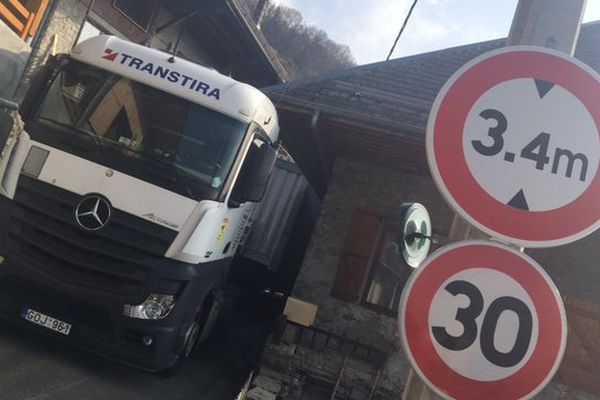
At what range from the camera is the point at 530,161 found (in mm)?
1886

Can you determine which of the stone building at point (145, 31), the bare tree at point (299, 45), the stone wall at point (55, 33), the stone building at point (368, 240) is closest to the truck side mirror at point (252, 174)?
the stone building at point (368, 240)

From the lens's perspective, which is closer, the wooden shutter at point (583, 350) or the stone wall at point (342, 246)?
the wooden shutter at point (583, 350)

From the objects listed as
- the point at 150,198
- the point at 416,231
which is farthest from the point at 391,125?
the point at 416,231

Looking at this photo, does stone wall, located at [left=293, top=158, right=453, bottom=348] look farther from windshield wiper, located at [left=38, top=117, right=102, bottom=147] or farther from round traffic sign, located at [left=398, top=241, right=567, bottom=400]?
round traffic sign, located at [left=398, top=241, right=567, bottom=400]

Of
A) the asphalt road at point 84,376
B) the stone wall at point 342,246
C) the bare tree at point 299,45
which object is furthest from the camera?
the bare tree at point 299,45

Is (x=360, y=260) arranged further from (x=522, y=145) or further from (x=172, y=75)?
(x=522, y=145)

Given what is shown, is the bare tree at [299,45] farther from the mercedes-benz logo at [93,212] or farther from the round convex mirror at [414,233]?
the round convex mirror at [414,233]

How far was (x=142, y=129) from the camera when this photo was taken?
→ 5.03 metres

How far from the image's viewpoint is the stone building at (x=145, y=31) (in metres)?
8.33

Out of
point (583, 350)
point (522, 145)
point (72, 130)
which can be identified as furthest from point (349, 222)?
point (522, 145)

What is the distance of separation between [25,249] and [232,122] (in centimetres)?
240

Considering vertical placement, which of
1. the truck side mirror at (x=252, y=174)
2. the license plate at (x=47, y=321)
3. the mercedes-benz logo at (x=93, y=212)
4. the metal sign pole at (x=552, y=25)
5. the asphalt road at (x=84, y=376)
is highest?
the metal sign pole at (x=552, y=25)

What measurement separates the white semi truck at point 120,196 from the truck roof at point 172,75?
0.05 ft

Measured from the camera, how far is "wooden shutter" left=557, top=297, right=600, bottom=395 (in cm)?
656
